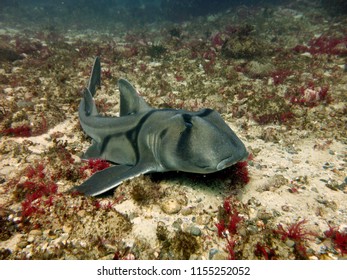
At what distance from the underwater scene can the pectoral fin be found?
0.02 m

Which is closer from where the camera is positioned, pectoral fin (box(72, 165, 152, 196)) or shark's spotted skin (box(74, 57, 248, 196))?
shark's spotted skin (box(74, 57, 248, 196))

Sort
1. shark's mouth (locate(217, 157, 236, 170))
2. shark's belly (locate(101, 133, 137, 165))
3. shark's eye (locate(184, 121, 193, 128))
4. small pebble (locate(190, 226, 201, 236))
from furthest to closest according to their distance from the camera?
shark's belly (locate(101, 133, 137, 165)) < shark's eye (locate(184, 121, 193, 128)) < small pebble (locate(190, 226, 201, 236)) < shark's mouth (locate(217, 157, 236, 170))

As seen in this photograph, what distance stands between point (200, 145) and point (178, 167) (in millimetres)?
577

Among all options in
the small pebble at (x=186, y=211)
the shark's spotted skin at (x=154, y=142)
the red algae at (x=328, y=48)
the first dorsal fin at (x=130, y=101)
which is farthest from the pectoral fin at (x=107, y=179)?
the red algae at (x=328, y=48)

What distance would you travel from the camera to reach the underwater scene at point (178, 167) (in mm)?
3473

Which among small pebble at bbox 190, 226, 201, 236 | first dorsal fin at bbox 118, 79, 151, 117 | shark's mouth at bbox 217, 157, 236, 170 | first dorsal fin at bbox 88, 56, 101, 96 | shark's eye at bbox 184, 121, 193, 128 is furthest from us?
first dorsal fin at bbox 88, 56, 101, 96

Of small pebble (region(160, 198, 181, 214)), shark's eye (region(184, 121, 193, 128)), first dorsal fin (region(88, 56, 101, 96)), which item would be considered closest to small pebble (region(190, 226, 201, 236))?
small pebble (region(160, 198, 181, 214))

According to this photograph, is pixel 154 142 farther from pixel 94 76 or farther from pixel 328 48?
pixel 328 48

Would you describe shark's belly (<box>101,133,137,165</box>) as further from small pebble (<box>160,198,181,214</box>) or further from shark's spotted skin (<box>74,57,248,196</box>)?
small pebble (<box>160,198,181,214</box>)

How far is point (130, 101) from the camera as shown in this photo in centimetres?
530

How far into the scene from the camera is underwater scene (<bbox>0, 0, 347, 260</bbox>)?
3.47m

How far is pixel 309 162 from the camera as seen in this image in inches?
205

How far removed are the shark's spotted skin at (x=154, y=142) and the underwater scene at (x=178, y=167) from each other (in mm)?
20

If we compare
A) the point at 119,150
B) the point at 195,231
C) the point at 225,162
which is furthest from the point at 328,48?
the point at 195,231
